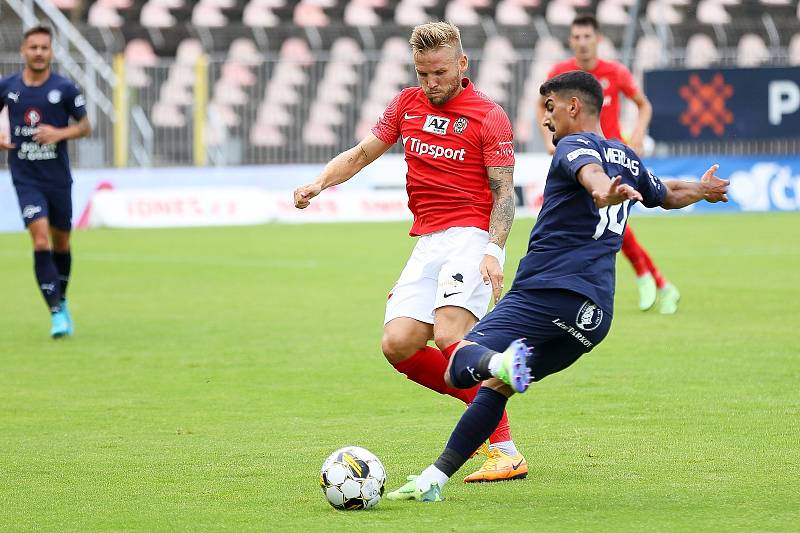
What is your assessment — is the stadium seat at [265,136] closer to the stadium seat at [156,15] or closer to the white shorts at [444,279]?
the stadium seat at [156,15]

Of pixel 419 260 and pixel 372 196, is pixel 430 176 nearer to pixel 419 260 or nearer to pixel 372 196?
pixel 419 260

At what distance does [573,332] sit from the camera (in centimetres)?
595

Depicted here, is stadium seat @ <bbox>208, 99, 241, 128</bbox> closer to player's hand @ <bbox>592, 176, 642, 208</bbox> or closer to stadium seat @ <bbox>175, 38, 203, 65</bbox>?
stadium seat @ <bbox>175, 38, 203, 65</bbox>

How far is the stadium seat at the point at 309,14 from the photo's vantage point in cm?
3297

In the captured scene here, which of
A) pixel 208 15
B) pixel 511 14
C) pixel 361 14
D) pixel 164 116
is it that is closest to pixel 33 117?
pixel 164 116

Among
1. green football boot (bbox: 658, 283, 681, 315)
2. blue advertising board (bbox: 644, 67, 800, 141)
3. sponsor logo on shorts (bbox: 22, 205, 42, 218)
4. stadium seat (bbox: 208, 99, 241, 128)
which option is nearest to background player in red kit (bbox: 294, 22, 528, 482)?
sponsor logo on shorts (bbox: 22, 205, 42, 218)

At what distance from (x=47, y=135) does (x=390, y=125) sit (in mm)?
5604

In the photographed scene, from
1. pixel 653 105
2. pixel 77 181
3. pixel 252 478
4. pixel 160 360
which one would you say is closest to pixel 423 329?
pixel 252 478

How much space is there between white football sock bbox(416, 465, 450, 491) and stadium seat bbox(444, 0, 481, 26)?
2863 cm

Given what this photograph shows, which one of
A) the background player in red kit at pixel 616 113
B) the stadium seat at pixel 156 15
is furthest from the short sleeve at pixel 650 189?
the stadium seat at pixel 156 15

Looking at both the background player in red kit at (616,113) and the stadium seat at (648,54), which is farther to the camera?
the stadium seat at (648,54)

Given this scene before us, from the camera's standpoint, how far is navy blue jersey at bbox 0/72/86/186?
1219 cm

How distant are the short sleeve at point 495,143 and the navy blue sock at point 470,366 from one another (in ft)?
4.12

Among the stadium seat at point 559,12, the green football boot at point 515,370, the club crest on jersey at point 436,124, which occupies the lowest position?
the stadium seat at point 559,12
